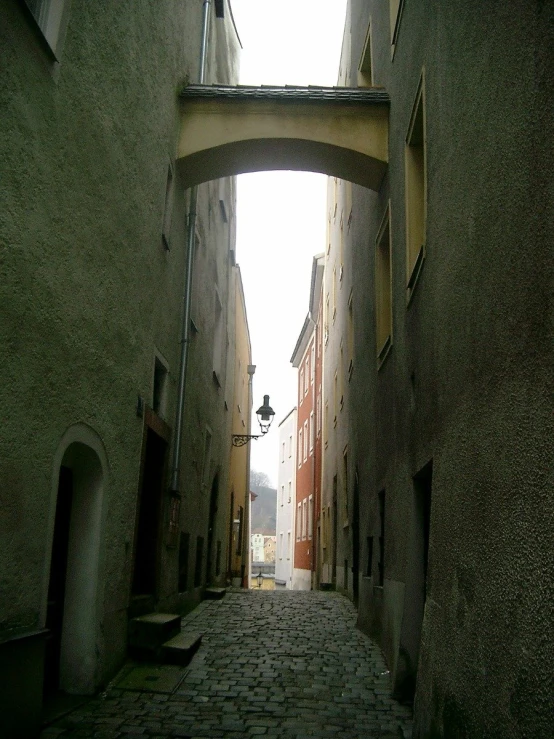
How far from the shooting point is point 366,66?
1205 centimetres

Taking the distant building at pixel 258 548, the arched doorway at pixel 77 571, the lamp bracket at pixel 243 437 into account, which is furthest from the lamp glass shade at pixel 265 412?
the distant building at pixel 258 548

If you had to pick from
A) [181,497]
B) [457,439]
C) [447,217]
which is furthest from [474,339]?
[181,497]

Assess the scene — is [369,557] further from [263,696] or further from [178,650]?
[263,696]

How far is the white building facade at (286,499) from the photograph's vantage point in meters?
35.4

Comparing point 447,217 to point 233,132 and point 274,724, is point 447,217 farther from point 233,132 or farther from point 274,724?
point 233,132

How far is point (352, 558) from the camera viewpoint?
13062 mm

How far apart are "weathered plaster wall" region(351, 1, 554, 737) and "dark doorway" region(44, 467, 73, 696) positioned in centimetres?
284

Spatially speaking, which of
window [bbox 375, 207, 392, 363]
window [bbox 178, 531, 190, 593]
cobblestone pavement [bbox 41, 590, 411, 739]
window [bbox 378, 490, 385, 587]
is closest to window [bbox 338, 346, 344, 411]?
window [bbox 178, 531, 190, 593]

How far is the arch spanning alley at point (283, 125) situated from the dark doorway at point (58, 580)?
195 inches

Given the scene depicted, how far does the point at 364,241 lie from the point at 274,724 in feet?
25.6

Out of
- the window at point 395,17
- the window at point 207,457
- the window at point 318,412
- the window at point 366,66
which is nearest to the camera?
the window at point 395,17

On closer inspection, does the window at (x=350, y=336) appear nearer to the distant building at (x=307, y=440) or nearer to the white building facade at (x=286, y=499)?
the distant building at (x=307, y=440)

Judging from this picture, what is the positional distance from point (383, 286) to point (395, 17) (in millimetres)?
3149

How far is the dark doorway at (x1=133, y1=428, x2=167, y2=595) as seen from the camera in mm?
8461
